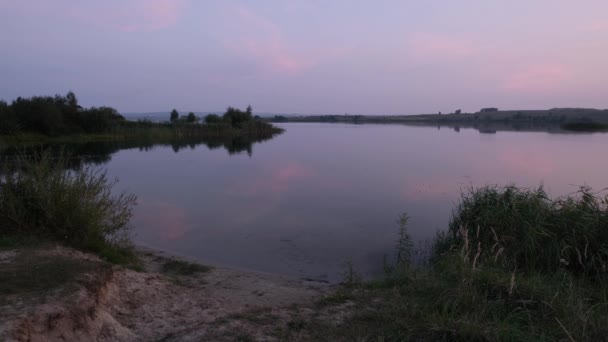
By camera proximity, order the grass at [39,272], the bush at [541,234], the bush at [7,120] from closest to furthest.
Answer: the grass at [39,272] < the bush at [541,234] < the bush at [7,120]

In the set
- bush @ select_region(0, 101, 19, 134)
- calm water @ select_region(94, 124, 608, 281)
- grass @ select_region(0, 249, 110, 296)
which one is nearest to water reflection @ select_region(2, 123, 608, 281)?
calm water @ select_region(94, 124, 608, 281)

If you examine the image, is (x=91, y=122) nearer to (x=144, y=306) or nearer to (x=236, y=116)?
(x=236, y=116)

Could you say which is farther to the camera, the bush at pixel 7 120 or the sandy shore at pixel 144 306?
the bush at pixel 7 120

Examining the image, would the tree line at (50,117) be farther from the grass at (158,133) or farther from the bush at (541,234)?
the bush at (541,234)

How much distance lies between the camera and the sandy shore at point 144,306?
4.09m

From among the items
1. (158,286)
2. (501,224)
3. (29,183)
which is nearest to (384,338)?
(158,286)

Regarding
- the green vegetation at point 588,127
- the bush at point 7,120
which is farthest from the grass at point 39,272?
the green vegetation at point 588,127

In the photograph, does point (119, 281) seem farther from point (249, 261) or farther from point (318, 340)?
point (249, 261)

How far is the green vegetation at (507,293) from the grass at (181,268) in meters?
2.82

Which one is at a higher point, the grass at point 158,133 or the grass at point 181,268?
the grass at point 158,133

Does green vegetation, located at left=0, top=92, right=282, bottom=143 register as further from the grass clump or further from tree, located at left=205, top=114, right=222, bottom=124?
the grass clump

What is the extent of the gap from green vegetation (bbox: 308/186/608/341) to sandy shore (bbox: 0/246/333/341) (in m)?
0.70

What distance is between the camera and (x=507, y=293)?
4805 millimetres

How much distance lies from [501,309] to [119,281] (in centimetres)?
462
